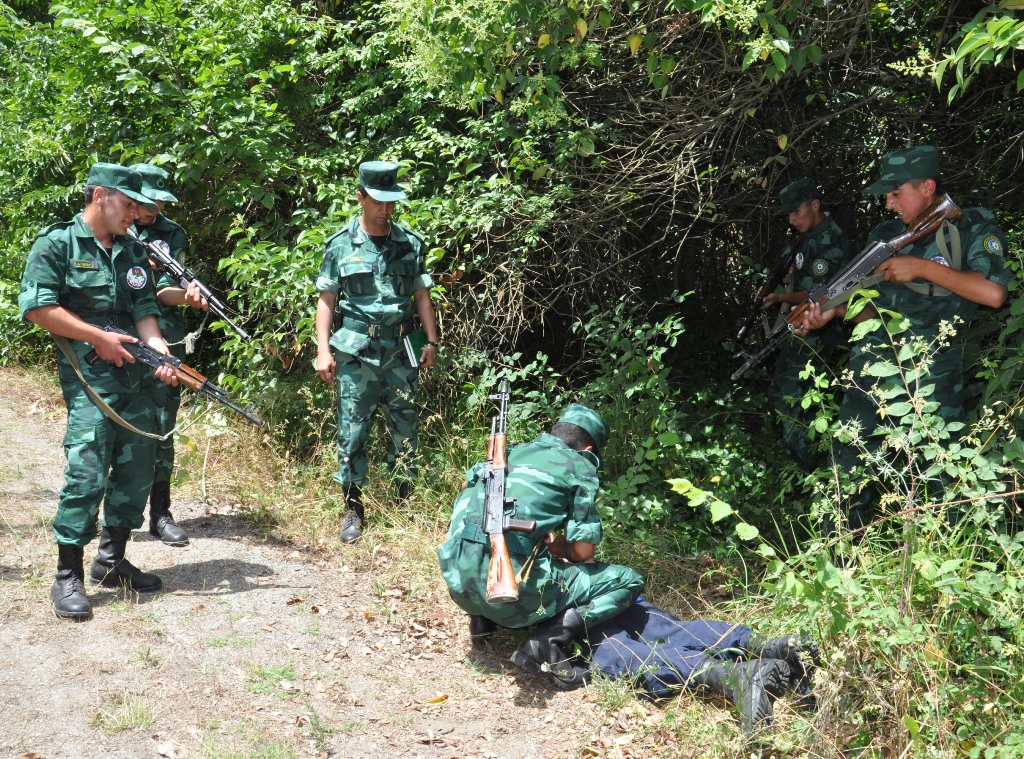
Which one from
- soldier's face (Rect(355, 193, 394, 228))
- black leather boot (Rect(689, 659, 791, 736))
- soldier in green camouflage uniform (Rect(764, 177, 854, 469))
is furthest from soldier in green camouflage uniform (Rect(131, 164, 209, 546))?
soldier in green camouflage uniform (Rect(764, 177, 854, 469))

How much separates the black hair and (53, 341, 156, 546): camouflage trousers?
84.4 inches

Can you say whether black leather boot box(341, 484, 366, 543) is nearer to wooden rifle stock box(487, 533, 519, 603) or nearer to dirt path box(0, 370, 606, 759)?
dirt path box(0, 370, 606, 759)

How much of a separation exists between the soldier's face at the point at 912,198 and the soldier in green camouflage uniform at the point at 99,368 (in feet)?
12.5

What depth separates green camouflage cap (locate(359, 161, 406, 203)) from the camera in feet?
17.6

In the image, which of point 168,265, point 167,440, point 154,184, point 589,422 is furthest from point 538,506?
point 154,184

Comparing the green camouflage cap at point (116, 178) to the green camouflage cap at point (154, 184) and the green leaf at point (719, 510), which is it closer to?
the green camouflage cap at point (154, 184)

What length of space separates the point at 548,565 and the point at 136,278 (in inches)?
102

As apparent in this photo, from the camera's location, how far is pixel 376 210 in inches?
215

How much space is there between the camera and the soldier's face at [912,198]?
458 centimetres

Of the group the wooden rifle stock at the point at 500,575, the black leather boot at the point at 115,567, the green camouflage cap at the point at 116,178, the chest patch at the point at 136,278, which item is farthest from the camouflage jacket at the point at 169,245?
the wooden rifle stock at the point at 500,575

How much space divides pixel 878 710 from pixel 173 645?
Answer: 308cm

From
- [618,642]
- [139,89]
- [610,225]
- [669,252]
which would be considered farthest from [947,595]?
[139,89]

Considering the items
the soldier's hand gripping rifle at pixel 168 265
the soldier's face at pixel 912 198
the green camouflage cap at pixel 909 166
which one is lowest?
the soldier's hand gripping rifle at pixel 168 265

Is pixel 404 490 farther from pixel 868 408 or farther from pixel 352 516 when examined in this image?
pixel 868 408
